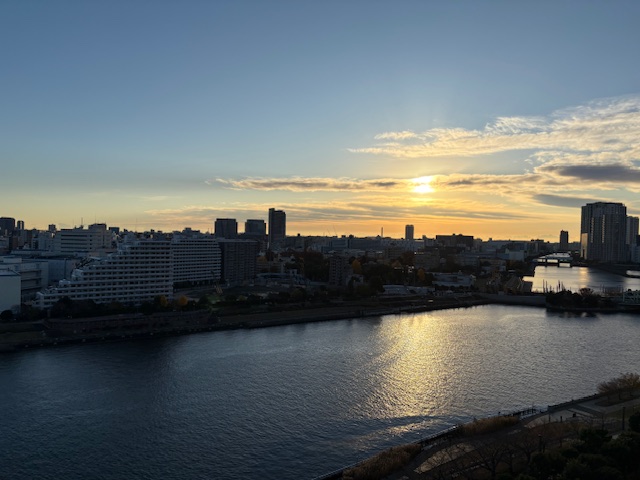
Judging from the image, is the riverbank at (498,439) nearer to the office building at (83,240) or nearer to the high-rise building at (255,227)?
the office building at (83,240)

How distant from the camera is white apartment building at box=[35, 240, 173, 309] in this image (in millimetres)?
10161

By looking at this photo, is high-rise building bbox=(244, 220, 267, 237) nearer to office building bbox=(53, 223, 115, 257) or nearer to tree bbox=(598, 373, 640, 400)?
office building bbox=(53, 223, 115, 257)

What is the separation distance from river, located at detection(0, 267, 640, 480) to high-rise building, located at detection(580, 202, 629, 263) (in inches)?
1232

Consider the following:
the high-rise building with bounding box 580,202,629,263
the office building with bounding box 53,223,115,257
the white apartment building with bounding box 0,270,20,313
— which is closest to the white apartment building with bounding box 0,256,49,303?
the white apartment building with bounding box 0,270,20,313

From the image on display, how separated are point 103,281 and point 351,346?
16.6ft

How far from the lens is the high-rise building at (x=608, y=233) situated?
37406 millimetres

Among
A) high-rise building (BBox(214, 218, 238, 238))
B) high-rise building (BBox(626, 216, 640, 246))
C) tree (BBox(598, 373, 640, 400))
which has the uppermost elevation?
high-rise building (BBox(626, 216, 640, 246))

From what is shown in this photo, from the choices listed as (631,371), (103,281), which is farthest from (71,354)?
(631,371)

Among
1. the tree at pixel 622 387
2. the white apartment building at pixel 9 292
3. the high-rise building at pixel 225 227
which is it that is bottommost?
the tree at pixel 622 387

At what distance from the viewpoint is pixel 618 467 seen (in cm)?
349

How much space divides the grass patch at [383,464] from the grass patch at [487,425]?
57 cm

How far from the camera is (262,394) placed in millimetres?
5910

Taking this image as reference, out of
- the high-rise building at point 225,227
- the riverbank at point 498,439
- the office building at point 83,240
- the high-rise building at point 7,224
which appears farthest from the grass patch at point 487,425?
the high-rise building at point 7,224

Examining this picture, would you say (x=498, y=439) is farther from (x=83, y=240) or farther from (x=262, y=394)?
(x=83, y=240)
